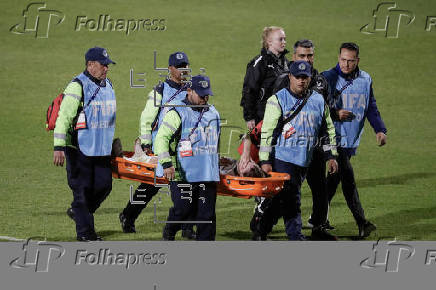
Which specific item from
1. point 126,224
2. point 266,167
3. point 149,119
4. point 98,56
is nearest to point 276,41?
point 149,119

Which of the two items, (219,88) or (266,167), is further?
(219,88)

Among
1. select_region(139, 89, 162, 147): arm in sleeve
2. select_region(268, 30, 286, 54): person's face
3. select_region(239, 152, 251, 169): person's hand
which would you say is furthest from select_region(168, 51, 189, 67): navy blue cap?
select_region(239, 152, 251, 169): person's hand

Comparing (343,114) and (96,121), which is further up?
(343,114)

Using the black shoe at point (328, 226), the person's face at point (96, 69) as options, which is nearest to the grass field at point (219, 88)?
the black shoe at point (328, 226)

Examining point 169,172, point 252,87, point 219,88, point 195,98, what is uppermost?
point 219,88

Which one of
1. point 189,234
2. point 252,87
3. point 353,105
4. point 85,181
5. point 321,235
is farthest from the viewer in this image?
point 353,105

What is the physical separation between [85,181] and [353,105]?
3.27m

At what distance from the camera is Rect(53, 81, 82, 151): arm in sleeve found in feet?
40.1

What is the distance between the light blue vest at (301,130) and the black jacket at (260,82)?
111cm

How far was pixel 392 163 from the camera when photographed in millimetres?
19438

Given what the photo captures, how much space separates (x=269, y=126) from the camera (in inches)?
474

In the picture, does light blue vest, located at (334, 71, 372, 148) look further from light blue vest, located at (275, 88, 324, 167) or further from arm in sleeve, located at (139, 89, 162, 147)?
arm in sleeve, located at (139, 89, 162, 147)

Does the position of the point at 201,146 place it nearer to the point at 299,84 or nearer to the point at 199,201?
the point at 199,201

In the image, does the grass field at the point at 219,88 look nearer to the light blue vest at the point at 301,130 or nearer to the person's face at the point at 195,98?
the light blue vest at the point at 301,130
